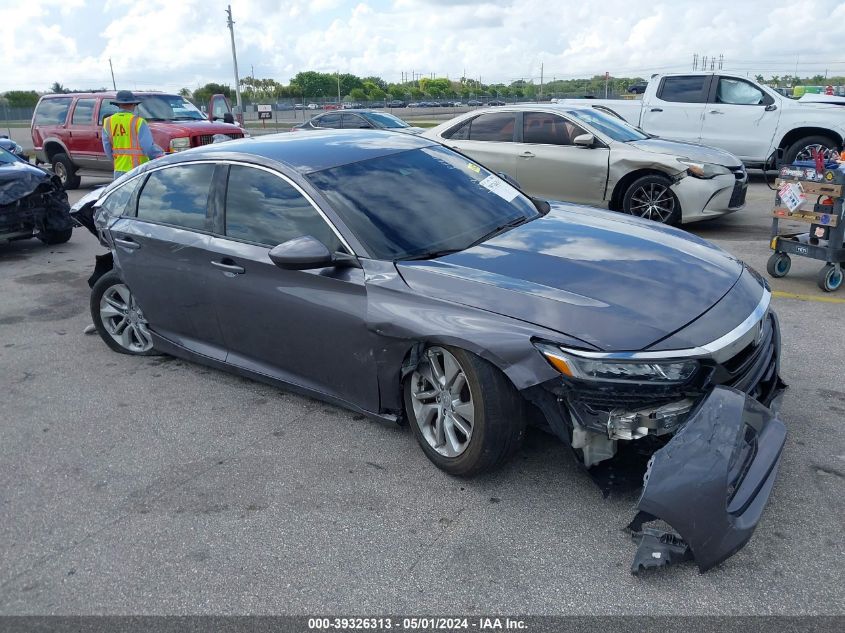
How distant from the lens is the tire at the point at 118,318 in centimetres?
523

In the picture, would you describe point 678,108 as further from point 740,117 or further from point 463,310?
point 463,310

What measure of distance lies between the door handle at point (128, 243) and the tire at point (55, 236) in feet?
16.5

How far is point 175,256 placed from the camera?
450 centimetres

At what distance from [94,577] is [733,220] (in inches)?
359

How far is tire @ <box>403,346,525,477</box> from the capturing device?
316 cm

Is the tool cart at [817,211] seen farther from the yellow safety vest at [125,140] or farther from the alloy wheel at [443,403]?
the yellow safety vest at [125,140]

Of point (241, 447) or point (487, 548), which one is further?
point (241, 447)

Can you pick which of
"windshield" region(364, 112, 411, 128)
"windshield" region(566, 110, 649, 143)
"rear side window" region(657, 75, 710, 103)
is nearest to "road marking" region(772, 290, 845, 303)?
"windshield" region(566, 110, 649, 143)

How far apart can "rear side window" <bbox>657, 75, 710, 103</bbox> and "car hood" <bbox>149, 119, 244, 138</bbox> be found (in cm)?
815

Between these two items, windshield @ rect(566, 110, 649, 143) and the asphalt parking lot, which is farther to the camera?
windshield @ rect(566, 110, 649, 143)

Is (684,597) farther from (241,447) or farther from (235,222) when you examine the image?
(235,222)

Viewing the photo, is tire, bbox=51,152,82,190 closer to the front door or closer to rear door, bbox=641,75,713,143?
rear door, bbox=641,75,713,143

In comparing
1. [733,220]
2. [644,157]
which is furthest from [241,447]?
[733,220]

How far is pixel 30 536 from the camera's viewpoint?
320 cm
